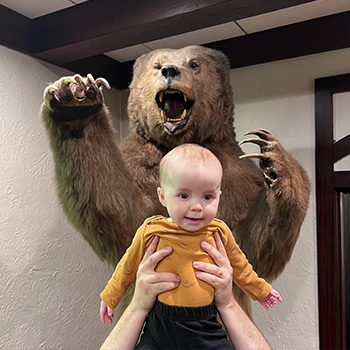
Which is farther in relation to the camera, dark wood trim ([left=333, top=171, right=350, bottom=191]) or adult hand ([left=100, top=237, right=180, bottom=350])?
dark wood trim ([left=333, top=171, right=350, bottom=191])

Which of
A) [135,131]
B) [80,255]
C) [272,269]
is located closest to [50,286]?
[80,255]

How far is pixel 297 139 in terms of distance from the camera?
1.64 meters

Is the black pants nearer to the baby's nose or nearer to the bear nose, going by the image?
the baby's nose

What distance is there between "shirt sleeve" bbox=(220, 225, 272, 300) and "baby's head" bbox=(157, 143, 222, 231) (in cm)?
11

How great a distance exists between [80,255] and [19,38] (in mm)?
850

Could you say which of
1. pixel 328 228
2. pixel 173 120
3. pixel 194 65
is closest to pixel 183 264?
pixel 173 120

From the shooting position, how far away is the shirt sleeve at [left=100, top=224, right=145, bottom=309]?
0.88 metres

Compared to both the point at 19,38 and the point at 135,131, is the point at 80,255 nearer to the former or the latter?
the point at 135,131

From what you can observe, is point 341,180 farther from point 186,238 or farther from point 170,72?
point 186,238

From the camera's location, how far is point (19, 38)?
149 centimetres

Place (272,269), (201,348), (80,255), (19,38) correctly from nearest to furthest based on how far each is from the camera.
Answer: (201,348), (272,269), (19,38), (80,255)

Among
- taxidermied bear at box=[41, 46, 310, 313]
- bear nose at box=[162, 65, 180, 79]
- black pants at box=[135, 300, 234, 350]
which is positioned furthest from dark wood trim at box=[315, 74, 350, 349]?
black pants at box=[135, 300, 234, 350]

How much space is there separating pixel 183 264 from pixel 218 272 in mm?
70

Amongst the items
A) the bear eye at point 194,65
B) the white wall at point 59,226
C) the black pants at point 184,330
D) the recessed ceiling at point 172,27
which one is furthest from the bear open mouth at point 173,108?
the white wall at point 59,226
